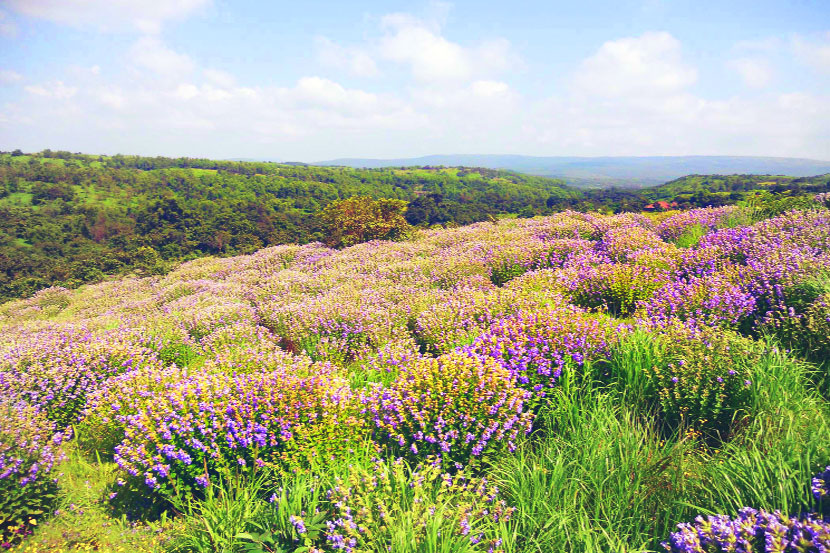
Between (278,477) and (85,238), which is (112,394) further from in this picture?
(85,238)

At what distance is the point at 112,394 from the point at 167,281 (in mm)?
17777

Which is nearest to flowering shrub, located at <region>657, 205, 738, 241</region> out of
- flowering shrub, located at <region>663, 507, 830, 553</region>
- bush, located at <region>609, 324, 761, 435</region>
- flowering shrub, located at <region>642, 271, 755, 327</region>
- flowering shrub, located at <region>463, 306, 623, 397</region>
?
flowering shrub, located at <region>642, 271, 755, 327</region>

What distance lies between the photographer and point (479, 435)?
3.86 m

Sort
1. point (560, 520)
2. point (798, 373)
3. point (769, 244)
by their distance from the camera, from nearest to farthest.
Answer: point (560, 520), point (798, 373), point (769, 244)

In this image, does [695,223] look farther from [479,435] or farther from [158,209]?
[158,209]

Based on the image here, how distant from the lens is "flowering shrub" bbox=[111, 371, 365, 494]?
12.5 ft

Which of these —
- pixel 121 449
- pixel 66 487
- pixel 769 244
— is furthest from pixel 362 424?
pixel 769 244

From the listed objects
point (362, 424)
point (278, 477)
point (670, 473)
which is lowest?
point (278, 477)

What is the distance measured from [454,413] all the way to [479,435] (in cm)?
32

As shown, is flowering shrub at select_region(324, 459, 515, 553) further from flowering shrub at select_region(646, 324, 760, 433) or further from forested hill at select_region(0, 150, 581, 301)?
forested hill at select_region(0, 150, 581, 301)

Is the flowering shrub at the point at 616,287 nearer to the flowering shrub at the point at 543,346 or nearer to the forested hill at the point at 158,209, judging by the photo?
the flowering shrub at the point at 543,346

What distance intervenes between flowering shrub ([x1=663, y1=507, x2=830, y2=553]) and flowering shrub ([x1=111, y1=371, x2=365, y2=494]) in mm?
2834

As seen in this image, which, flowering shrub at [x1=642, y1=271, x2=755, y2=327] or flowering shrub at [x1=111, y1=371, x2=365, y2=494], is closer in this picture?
flowering shrub at [x1=111, y1=371, x2=365, y2=494]

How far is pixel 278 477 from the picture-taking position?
3832mm
